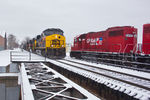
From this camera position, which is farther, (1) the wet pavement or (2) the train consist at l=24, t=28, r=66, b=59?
(2) the train consist at l=24, t=28, r=66, b=59

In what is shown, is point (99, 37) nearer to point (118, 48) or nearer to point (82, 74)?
point (118, 48)

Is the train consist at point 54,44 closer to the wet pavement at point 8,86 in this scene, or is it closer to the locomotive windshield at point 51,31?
Result: the locomotive windshield at point 51,31

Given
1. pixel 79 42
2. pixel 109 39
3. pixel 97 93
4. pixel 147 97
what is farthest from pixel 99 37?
pixel 147 97

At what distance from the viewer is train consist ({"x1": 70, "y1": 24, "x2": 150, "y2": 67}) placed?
10.7 metres

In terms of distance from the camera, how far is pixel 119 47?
1375cm

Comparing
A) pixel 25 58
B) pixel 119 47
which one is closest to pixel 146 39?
pixel 119 47

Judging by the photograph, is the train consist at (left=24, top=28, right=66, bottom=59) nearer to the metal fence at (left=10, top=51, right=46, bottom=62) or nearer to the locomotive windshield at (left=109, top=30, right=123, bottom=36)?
the metal fence at (left=10, top=51, right=46, bottom=62)

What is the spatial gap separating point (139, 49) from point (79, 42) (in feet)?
33.9

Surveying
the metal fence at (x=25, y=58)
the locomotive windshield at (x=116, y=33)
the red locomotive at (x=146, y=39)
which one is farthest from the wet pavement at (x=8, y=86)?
the red locomotive at (x=146, y=39)

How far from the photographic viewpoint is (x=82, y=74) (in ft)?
28.7

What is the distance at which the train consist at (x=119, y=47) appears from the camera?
10.7 meters

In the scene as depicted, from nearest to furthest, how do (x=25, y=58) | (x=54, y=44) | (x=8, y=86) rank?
(x=8, y=86) → (x=25, y=58) → (x=54, y=44)

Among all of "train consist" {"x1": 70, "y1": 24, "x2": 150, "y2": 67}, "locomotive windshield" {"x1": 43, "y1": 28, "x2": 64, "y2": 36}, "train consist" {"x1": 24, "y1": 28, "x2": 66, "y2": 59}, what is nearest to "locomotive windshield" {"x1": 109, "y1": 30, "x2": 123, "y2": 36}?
"train consist" {"x1": 70, "y1": 24, "x2": 150, "y2": 67}

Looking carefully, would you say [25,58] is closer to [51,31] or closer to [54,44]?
[54,44]
